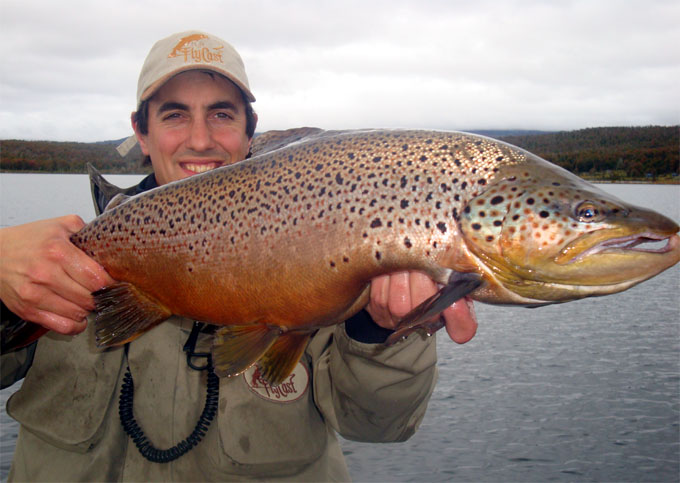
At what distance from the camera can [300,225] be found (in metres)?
1.98

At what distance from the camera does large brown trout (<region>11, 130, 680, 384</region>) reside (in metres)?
1.78

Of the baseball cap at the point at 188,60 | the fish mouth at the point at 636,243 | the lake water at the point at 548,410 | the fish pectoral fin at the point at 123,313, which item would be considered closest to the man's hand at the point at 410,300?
the fish mouth at the point at 636,243

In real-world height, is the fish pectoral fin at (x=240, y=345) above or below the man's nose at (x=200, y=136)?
below

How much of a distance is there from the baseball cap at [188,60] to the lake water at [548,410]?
3529mm

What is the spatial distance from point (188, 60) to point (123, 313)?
1.71 meters

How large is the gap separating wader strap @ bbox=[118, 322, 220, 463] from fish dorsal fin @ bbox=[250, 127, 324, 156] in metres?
0.92

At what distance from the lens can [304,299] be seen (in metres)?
2.00

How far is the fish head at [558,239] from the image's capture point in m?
1.72

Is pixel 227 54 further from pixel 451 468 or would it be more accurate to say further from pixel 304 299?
pixel 451 468

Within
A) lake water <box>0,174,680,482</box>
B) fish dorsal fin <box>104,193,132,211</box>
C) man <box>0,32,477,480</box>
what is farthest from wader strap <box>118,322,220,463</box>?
lake water <box>0,174,680,482</box>

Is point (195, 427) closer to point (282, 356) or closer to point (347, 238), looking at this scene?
point (282, 356)

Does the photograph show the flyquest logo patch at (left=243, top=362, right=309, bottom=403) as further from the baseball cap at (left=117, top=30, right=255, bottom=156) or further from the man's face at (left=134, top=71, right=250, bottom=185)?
the baseball cap at (left=117, top=30, right=255, bottom=156)

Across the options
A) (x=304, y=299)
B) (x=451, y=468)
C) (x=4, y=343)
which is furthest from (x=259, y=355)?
(x=451, y=468)

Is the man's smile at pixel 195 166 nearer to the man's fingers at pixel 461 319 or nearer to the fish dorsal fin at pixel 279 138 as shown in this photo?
the fish dorsal fin at pixel 279 138
